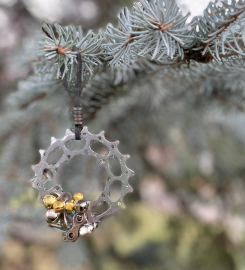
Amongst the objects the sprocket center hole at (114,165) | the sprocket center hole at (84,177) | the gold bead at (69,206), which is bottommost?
the sprocket center hole at (114,165)

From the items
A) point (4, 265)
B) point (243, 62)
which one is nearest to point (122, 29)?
point (243, 62)

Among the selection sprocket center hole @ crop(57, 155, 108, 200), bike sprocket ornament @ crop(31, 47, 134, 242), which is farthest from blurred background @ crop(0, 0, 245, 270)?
bike sprocket ornament @ crop(31, 47, 134, 242)

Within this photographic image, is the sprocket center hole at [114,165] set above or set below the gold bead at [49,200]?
below

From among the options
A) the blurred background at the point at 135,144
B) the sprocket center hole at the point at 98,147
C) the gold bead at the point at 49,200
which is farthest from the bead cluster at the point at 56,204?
the sprocket center hole at the point at 98,147

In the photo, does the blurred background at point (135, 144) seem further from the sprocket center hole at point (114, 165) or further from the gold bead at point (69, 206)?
the gold bead at point (69, 206)

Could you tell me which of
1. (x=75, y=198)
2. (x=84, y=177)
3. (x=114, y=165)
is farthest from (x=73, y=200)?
(x=114, y=165)

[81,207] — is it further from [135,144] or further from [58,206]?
[135,144]

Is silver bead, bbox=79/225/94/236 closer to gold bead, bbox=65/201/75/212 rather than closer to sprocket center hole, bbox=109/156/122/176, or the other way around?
gold bead, bbox=65/201/75/212

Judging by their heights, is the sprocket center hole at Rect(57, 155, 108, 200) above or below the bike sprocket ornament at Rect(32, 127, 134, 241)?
below
